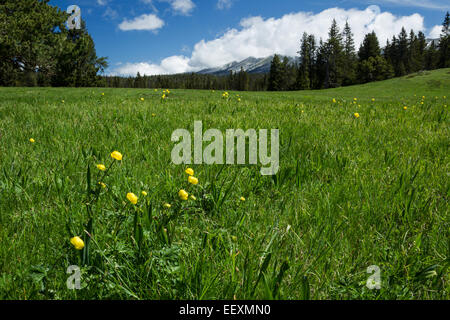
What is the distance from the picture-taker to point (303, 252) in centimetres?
150

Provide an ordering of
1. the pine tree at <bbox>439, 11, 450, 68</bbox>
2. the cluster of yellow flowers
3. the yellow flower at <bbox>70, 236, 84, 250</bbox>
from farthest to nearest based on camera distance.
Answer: the pine tree at <bbox>439, 11, 450, 68</bbox> → the cluster of yellow flowers → the yellow flower at <bbox>70, 236, 84, 250</bbox>

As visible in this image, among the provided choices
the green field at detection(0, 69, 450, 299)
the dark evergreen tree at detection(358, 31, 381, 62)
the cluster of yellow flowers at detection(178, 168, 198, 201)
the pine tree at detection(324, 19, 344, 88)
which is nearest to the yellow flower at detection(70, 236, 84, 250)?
the green field at detection(0, 69, 450, 299)

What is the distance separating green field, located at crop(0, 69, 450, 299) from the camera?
1240 millimetres

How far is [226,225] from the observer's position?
1765 millimetres

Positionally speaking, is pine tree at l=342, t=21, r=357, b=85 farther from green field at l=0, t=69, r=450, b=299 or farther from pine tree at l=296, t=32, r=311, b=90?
green field at l=0, t=69, r=450, b=299

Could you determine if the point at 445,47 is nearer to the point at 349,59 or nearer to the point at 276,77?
the point at 349,59

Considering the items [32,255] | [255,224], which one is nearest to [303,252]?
[255,224]

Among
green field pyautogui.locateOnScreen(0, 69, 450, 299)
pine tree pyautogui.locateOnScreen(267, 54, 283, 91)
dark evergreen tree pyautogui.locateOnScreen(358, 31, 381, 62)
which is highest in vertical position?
dark evergreen tree pyautogui.locateOnScreen(358, 31, 381, 62)

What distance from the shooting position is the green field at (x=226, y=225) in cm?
124

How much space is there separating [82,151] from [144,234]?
1778mm

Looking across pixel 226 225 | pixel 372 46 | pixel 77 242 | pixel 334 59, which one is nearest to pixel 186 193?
pixel 226 225

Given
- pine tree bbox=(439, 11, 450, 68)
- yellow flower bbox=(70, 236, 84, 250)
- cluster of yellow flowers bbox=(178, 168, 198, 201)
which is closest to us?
yellow flower bbox=(70, 236, 84, 250)

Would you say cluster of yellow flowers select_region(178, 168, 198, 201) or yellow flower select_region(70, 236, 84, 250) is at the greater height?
cluster of yellow flowers select_region(178, 168, 198, 201)
